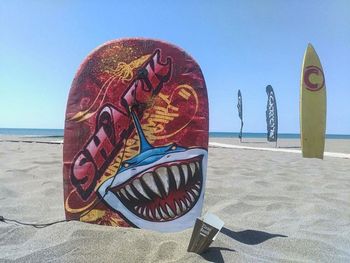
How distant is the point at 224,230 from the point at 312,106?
657cm

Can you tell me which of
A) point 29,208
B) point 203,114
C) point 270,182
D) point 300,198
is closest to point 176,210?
point 203,114

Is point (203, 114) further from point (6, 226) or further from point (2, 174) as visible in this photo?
point (2, 174)

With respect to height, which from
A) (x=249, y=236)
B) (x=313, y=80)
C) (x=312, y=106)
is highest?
(x=313, y=80)

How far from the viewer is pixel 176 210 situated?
85.3 inches

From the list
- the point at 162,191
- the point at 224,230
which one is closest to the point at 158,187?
the point at 162,191

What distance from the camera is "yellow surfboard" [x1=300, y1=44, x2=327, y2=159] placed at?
26.0 ft

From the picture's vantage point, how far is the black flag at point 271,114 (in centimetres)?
1675

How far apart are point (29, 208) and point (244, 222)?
1.37 m

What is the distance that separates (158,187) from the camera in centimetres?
219

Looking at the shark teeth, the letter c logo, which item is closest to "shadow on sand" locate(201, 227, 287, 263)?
the shark teeth

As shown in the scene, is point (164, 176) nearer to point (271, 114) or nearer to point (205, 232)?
point (205, 232)

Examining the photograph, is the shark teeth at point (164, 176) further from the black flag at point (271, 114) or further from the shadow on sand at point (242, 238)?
the black flag at point (271, 114)

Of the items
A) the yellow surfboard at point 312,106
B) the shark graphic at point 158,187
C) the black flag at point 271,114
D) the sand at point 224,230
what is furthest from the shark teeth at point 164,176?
the black flag at point 271,114

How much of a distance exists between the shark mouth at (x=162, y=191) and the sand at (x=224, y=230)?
0.47ft
